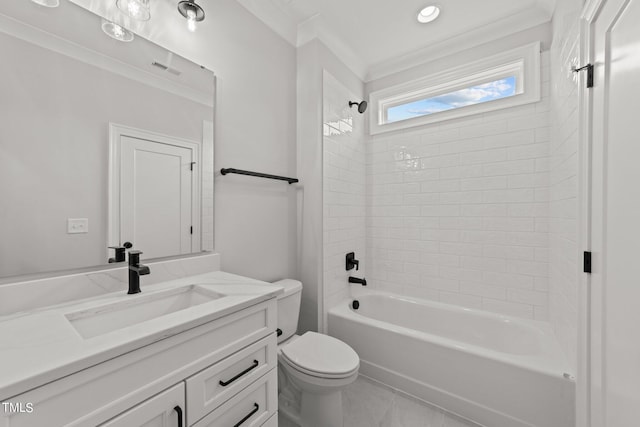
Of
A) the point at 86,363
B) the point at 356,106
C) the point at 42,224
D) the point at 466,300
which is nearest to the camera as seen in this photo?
the point at 86,363

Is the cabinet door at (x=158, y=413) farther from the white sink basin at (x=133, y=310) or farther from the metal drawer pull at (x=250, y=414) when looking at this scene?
the white sink basin at (x=133, y=310)

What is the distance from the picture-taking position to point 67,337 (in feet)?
2.30

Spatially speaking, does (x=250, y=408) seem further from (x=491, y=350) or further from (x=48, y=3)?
(x=48, y=3)

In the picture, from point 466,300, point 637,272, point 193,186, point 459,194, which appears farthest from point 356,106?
point 637,272

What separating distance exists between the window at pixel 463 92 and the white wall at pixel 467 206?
69 mm

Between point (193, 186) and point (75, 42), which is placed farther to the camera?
point (193, 186)

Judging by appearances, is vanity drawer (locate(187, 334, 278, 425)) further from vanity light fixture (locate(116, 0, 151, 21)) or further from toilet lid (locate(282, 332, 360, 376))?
vanity light fixture (locate(116, 0, 151, 21))

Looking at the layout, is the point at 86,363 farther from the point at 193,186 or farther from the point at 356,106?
the point at 356,106

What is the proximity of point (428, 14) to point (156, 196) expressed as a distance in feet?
7.38

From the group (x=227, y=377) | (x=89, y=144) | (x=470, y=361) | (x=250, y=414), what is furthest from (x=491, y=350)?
(x=89, y=144)

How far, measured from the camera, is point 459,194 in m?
2.26

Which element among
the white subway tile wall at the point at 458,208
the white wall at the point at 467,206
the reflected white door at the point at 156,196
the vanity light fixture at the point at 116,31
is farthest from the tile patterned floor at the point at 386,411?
the vanity light fixture at the point at 116,31

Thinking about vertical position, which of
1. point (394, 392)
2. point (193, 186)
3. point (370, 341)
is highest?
point (193, 186)

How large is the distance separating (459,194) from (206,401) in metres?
2.26
